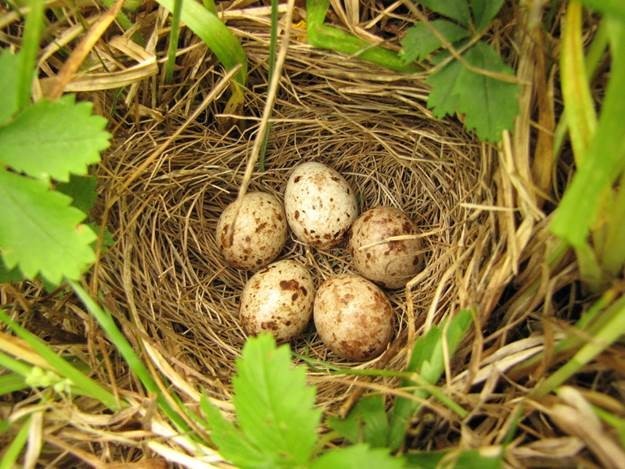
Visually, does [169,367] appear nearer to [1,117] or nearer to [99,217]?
[99,217]

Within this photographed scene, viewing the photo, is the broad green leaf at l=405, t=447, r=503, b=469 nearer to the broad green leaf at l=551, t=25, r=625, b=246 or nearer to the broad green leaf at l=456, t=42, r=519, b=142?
the broad green leaf at l=551, t=25, r=625, b=246

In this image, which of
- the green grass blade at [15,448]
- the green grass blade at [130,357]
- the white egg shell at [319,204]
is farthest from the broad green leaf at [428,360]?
the green grass blade at [15,448]

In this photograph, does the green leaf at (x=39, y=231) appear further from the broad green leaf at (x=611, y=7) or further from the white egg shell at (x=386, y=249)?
the broad green leaf at (x=611, y=7)

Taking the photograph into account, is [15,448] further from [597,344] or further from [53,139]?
[597,344]

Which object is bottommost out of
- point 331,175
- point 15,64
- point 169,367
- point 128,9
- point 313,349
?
point 313,349

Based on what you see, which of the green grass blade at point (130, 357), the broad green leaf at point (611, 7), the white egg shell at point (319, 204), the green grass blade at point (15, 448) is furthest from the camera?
the white egg shell at point (319, 204)

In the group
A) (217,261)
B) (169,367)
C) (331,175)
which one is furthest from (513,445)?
(217,261)
